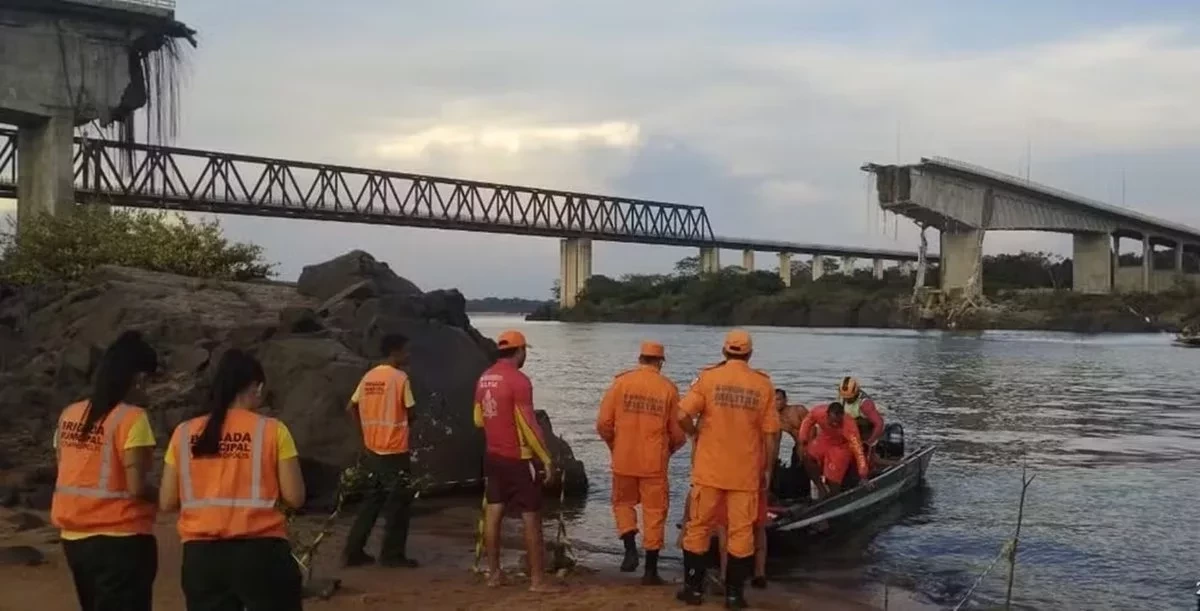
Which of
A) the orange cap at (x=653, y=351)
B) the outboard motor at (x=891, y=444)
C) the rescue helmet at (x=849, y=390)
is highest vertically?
the orange cap at (x=653, y=351)

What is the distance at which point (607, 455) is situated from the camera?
69.5 ft

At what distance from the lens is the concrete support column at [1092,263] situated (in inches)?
4117

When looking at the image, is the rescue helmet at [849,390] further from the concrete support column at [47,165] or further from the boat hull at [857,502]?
the concrete support column at [47,165]

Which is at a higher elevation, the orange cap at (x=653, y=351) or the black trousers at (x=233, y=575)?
the orange cap at (x=653, y=351)

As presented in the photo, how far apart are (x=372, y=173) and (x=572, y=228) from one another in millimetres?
24583

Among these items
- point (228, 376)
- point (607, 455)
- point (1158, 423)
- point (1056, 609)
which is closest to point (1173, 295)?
point (1158, 423)

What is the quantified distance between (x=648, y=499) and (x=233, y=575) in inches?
208

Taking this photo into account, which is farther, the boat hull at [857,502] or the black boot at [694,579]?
the boat hull at [857,502]

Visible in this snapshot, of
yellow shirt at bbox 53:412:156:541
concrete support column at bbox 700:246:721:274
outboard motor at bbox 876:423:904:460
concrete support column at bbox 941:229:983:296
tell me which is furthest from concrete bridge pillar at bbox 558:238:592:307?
yellow shirt at bbox 53:412:156:541

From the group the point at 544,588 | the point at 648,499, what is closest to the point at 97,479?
the point at 544,588

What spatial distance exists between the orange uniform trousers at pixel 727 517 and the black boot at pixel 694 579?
0.08 metres

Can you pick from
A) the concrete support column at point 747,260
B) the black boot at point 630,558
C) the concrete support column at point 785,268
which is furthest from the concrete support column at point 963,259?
the black boot at point 630,558

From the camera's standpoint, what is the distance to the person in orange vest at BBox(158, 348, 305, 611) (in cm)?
513

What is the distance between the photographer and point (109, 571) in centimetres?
554
